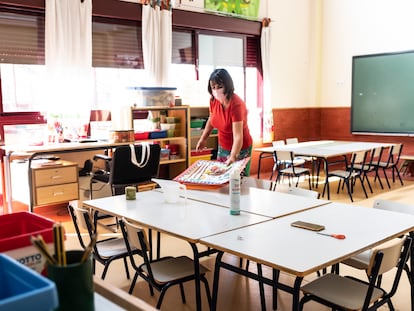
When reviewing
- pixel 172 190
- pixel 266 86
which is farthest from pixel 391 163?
pixel 172 190

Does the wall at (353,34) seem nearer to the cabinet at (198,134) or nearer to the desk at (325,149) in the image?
the desk at (325,149)

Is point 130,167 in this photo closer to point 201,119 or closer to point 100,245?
point 100,245

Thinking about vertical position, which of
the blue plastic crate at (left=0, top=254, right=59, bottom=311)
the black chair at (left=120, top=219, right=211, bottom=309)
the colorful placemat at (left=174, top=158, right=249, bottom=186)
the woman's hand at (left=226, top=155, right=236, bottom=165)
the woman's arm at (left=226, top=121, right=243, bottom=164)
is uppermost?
the woman's arm at (left=226, top=121, right=243, bottom=164)

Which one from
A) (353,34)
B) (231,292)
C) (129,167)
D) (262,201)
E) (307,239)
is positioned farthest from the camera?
(353,34)

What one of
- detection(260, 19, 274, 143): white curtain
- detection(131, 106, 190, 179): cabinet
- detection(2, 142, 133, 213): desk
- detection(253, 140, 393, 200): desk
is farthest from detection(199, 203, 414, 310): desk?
detection(260, 19, 274, 143): white curtain

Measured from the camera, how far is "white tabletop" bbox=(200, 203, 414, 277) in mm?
1820

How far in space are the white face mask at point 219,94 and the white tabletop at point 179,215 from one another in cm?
112

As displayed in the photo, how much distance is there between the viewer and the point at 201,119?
20.5 ft

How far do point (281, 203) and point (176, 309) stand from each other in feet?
3.06

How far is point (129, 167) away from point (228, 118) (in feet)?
4.28

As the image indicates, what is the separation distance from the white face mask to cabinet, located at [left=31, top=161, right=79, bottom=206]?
1.81 meters

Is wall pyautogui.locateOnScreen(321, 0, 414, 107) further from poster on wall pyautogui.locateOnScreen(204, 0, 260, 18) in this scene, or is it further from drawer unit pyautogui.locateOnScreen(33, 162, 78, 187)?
drawer unit pyautogui.locateOnScreen(33, 162, 78, 187)

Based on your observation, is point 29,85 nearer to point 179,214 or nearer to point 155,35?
point 155,35

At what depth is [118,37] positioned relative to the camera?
5777mm
